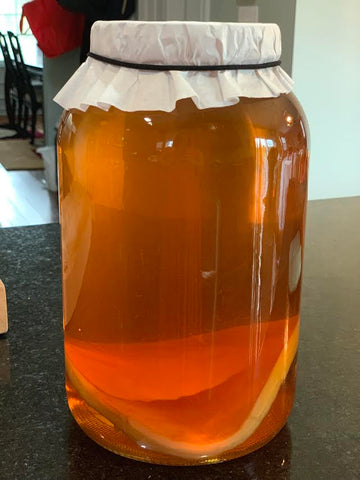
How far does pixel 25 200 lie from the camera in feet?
12.6

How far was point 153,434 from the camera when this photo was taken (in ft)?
1.47

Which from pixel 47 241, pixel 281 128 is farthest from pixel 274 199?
pixel 47 241

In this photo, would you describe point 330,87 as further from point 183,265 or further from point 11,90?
point 11,90

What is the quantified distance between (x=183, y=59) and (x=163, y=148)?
0.05 metres

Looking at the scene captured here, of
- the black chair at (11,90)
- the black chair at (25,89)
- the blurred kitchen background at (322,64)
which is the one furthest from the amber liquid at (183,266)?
the black chair at (11,90)

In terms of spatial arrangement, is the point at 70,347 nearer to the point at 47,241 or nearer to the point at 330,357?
the point at 330,357

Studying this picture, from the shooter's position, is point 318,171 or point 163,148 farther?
point 318,171

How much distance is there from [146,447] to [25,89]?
5.50 meters

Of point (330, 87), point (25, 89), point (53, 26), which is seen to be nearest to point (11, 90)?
point (25, 89)

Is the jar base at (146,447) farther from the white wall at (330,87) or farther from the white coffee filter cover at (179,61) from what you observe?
the white wall at (330,87)

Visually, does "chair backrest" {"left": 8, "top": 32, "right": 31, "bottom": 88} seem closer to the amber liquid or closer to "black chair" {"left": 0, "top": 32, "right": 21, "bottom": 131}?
"black chair" {"left": 0, "top": 32, "right": 21, "bottom": 131}

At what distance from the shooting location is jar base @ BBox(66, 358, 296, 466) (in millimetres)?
455

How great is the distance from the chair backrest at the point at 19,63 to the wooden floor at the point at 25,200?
3.89 ft

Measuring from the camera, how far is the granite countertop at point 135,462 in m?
0.45
